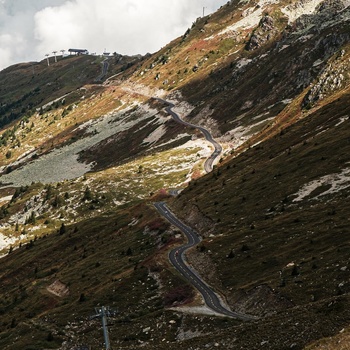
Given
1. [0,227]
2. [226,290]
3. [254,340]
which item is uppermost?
[0,227]

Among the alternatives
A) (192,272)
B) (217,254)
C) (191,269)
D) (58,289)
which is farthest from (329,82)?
(58,289)

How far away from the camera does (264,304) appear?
167 feet

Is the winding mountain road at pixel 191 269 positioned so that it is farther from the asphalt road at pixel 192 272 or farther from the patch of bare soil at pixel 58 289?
the patch of bare soil at pixel 58 289

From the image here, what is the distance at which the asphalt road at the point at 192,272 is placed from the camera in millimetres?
53972

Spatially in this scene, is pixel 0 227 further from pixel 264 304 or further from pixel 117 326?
pixel 264 304

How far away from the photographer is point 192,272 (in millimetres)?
70750

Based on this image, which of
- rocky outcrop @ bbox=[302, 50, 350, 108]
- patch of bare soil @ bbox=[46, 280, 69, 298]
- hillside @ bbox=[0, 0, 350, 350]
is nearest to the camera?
hillside @ bbox=[0, 0, 350, 350]

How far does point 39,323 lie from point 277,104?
14429 centimetres

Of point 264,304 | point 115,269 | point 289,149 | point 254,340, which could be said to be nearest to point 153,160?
point 289,149

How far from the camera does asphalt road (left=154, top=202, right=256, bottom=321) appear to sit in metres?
54.0

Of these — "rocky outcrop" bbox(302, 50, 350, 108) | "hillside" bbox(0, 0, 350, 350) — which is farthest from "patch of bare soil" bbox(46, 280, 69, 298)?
"rocky outcrop" bbox(302, 50, 350, 108)

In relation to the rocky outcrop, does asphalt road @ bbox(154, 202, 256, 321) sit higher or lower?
lower

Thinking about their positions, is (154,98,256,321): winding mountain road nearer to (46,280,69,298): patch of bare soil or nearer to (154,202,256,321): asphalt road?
(154,202,256,321): asphalt road

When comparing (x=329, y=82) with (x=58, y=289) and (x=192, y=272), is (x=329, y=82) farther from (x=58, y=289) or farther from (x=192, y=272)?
(x=58, y=289)
